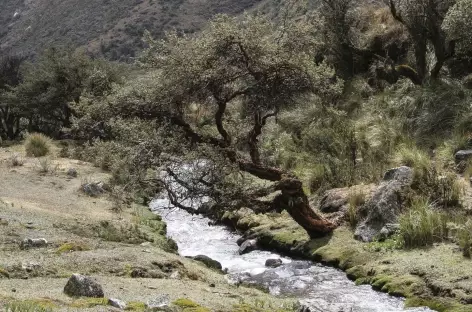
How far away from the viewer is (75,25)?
6912cm

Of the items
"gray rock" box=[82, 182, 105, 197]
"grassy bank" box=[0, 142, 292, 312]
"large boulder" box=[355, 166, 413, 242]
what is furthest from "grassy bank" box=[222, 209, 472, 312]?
"gray rock" box=[82, 182, 105, 197]

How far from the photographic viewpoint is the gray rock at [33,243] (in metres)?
8.96

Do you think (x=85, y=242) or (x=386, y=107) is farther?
(x=386, y=107)

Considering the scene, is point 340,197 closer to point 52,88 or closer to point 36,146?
point 36,146

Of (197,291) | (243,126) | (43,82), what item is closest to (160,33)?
(43,82)

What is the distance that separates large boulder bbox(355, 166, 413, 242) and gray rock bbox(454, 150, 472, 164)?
187cm

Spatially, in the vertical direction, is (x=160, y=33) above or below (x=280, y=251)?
above

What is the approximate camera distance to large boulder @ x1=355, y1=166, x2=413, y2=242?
1127cm

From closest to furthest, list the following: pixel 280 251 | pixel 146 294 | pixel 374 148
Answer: pixel 146 294, pixel 280 251, pixel 374 148

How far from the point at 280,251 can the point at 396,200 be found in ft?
8.58

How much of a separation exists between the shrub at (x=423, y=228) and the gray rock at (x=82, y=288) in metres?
6.07

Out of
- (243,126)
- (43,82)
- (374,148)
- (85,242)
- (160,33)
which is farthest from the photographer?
(160,33)

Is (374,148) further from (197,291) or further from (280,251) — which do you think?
(197,291)

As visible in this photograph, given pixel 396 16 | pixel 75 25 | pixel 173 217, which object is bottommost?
pixel 173 217
